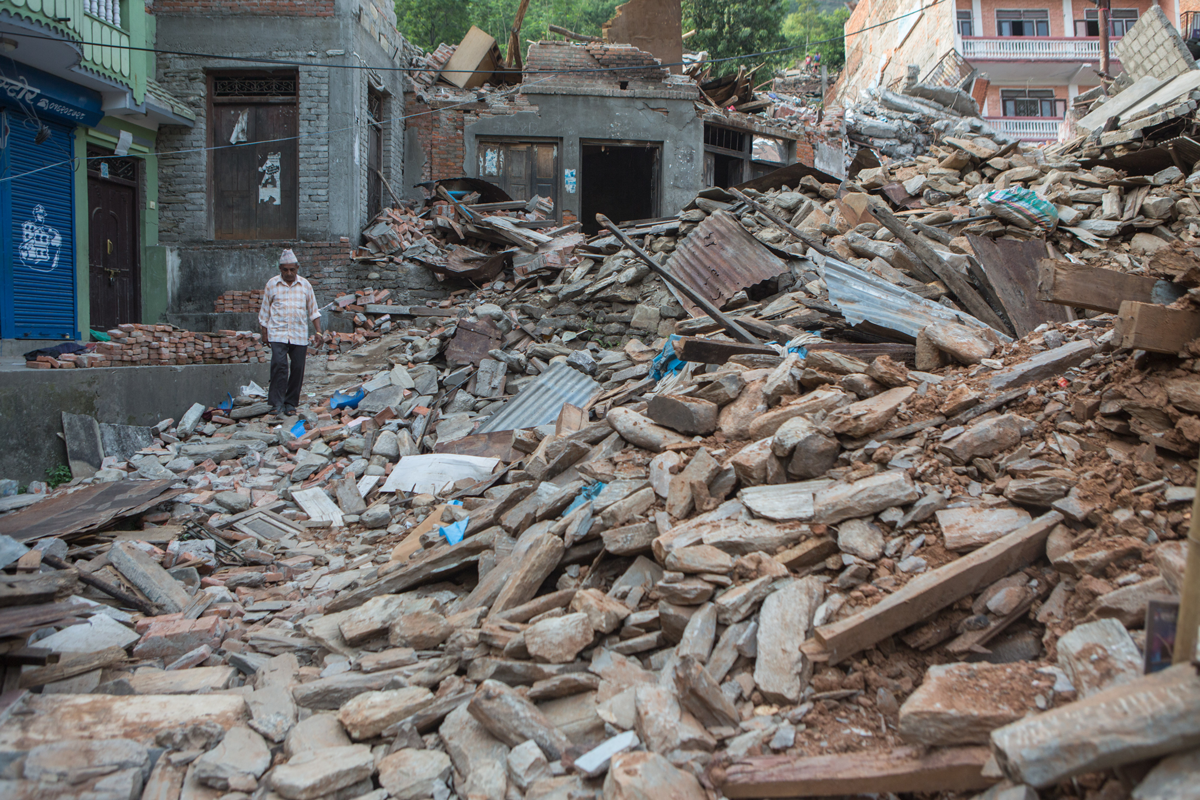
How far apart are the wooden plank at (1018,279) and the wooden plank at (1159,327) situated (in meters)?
2.76

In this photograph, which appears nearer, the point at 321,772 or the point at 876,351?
the point at 321,772

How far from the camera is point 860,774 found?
81.4 inches

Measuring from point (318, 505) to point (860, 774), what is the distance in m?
4.91

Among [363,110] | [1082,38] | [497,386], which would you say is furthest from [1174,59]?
[1082,38]

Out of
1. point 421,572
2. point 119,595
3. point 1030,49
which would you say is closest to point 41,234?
point 119,595

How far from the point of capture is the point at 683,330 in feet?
22.1

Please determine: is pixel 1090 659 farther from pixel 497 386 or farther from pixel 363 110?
pixel 363 110

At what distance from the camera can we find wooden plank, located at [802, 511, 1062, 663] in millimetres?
2496

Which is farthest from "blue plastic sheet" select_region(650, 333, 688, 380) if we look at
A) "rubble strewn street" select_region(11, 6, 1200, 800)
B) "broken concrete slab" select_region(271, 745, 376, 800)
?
"broken concrete slab" select_region(271, 745, 376, 800)

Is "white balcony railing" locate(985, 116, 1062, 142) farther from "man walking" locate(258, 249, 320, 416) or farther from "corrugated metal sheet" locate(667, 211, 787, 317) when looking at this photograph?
"man walking" locate(258, 249, 320, 416)

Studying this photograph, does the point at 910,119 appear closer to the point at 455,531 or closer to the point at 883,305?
the point at 883,305

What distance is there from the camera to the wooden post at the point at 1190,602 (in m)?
1.58

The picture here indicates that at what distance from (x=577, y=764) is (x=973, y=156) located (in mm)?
10540

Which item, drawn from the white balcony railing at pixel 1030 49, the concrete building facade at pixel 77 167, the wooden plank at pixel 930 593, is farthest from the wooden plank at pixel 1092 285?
the white balcony railing at pixel 1030 49
